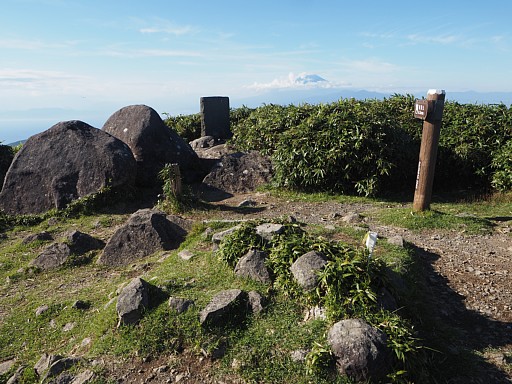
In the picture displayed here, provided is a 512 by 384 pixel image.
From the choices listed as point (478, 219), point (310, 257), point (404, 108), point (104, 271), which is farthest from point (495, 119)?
point (104, 271)

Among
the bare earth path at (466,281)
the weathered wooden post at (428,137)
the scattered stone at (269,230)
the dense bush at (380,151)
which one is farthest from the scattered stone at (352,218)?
the scattered stone at (269,230)

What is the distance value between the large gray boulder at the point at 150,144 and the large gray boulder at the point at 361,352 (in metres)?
7.31

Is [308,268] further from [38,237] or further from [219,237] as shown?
[38,237]

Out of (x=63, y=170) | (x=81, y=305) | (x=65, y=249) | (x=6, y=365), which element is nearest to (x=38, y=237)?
(x=65, y=249)

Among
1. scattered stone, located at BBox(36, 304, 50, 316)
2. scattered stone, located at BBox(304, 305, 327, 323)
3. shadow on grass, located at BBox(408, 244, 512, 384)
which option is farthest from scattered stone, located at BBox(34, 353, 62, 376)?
shadow on grass, located at BBox(408, 244, 512, 384)

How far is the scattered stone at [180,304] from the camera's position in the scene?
432 cm

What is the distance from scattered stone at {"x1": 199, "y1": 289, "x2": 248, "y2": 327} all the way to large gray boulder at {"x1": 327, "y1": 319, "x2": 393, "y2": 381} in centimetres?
95

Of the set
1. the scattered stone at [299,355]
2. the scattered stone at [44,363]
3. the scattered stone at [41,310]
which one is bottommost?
the scattered stone at [41,310]

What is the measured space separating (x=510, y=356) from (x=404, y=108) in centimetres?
816

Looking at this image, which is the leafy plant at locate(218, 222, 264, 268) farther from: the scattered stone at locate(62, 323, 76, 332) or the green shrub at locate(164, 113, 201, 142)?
the green shrub at locate(164, 113, 201, 142)

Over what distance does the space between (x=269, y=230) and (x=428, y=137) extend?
11.8 ft

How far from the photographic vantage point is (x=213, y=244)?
19.1 ft

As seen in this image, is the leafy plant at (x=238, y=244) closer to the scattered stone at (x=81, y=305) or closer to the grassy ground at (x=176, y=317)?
the grassy ground at (x=176, y=317)

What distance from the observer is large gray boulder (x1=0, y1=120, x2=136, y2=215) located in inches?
357
